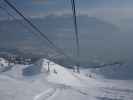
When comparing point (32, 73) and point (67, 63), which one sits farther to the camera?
point (67, 63)

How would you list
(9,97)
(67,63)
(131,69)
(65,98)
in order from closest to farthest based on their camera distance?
(9,97), (65,98), (131,69), (67,63)

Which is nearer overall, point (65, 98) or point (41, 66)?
point (65, 98)

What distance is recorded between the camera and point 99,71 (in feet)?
156

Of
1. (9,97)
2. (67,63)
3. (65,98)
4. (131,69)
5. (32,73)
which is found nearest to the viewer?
(9,97)

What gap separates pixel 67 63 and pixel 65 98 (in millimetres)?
43654

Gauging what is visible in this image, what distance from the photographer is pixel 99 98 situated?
9.84 m

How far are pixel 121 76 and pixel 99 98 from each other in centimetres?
3243

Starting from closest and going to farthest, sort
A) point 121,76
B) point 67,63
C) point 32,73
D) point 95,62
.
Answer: point 32,73 < point 121,76 < point 67,63 < point 95,62

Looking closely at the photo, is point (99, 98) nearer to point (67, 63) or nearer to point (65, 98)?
point (65, 98)

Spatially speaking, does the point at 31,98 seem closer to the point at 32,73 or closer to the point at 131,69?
the point at 32,73

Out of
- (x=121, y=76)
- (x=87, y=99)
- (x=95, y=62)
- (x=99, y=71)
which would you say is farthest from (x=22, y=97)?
(x=95, y=62)

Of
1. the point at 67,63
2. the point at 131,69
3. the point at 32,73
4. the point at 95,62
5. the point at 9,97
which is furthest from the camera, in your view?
A: the point at 95,62

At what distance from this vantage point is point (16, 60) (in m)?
53.0

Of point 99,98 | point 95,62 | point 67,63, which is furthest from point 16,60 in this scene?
point 99,98
